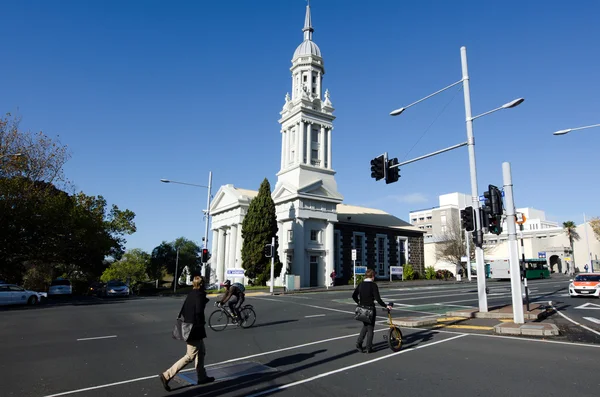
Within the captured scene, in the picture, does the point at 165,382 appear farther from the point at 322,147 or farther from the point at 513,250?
the point at 322,147

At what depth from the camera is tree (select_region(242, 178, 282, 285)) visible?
3797cm

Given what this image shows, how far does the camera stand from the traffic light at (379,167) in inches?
635

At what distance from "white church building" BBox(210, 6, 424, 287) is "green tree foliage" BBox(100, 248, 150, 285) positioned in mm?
16423

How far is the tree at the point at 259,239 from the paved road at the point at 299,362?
→ 24.7 metres

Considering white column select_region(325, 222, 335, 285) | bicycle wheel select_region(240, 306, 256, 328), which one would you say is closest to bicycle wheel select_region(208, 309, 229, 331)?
bicycle wheel select_region(240, 306, 256, 328)

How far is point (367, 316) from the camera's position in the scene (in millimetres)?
8477

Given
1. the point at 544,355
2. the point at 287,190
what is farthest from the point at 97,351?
the point at 287,190

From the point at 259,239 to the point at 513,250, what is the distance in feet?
90.2

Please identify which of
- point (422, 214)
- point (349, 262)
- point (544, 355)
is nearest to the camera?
point (544, 355)

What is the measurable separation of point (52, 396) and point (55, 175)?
31.2 m

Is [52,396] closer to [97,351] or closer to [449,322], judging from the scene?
[97,351]

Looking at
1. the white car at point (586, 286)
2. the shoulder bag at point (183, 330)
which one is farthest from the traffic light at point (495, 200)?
the white car at point (586, 286)

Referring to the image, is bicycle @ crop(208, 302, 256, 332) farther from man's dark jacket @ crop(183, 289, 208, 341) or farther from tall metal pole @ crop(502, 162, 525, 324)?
tall metal pole @ crop(502, 162, 525, 324)

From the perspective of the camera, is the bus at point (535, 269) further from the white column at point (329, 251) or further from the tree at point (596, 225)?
the white column at point (329, 251)
